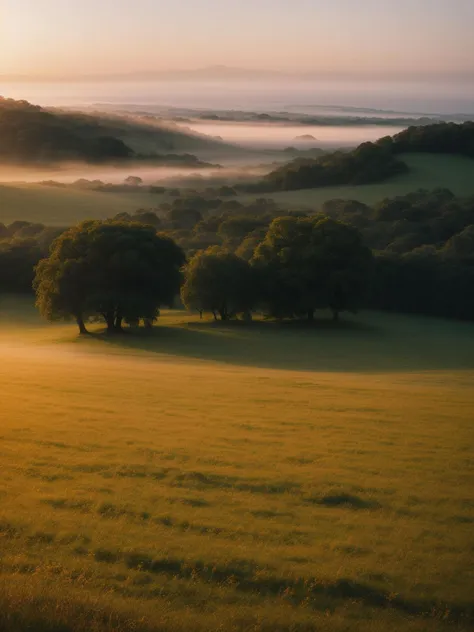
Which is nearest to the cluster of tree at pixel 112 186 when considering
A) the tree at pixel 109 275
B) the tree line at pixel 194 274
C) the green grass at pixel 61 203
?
the green grass at pixel 61 203

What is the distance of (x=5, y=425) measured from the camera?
1764 cm

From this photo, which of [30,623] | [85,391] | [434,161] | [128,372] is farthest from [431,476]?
[434,161]

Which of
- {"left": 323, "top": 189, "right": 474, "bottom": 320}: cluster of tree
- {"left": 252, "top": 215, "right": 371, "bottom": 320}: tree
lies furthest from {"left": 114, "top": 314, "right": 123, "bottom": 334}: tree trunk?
{"left": 323, "top": 189, "right": 474, "bottom": 320}: cluster of tree

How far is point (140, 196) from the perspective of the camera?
151 meters

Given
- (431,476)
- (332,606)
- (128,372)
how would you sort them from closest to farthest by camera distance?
1. (332,606)
2. (431,476)
3. (128,372)

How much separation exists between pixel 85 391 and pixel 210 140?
77.9m

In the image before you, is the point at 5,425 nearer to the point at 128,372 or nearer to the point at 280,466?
the point at 280,466

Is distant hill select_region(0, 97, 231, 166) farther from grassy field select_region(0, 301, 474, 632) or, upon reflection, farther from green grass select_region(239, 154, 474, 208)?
grassy field select_region(0, 301, 474, 632)

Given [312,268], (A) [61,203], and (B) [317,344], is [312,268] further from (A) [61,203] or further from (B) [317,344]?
(A) [61,203]

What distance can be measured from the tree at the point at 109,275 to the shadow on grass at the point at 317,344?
196 cm

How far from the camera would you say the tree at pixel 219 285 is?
186 ft

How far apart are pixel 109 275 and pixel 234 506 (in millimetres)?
38149

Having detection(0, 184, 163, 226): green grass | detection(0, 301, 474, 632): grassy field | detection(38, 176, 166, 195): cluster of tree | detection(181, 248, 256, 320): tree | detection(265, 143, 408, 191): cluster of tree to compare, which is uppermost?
detection(265, 143, 408, 191): cluster of tree

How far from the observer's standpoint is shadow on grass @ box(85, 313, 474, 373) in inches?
1533
